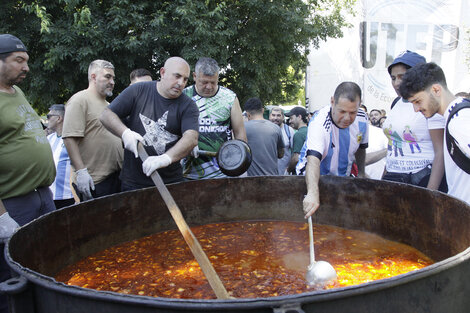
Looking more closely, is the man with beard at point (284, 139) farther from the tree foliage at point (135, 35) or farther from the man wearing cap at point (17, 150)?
the man wearing cap at point (17, 150)

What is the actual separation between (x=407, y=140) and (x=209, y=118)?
166 cm

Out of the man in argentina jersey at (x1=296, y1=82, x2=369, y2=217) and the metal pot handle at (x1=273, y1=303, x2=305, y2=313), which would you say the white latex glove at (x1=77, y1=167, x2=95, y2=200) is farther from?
the metal pot handle at (x1=273, y1=303, x2=305, y2=313)

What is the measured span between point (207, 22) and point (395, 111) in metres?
6.46

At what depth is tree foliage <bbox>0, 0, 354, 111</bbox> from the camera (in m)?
8.20

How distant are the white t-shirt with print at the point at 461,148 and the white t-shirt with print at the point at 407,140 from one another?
0.44m

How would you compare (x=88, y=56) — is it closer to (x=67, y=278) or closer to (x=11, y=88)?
(x=11, y=88)

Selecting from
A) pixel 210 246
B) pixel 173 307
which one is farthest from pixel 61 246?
pixel 173 307

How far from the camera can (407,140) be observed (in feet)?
9.33

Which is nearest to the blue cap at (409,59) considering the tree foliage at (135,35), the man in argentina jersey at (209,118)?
the man in argentina jersey at (209,118)

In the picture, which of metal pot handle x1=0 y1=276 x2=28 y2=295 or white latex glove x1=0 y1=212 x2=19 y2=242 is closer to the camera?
metal pot handle x1=0 y1=276 x2=28 y2=295

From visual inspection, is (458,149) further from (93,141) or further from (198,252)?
(93,141)

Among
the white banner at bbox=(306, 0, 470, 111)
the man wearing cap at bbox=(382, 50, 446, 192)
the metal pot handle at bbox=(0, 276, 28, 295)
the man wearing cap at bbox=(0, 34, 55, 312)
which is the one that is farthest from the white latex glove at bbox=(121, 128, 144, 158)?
the white banner at bbox=(306, 0, 470, 111)

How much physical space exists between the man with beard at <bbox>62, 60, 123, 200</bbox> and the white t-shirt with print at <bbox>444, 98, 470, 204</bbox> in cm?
273

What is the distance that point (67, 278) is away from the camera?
2.21 m
